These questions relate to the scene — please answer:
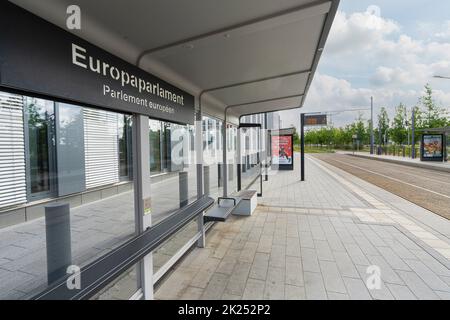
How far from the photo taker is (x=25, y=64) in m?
1.36

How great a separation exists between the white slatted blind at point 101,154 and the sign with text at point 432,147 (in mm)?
21533

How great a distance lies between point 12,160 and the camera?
2.84 metres

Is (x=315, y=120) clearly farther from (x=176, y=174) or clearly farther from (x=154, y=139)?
(x=154, y=139)

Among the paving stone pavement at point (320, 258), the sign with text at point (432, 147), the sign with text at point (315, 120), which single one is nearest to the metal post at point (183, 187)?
the paving stone pavement at point (320, 258)

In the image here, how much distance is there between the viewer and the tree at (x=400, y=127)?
95.3 ft

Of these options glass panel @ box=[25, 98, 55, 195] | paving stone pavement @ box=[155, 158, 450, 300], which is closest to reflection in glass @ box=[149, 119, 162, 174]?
glass panel @ box=[25, 98, 55, 195]

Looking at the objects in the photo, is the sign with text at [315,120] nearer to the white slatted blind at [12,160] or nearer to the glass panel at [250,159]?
the glass panel at [250,159]

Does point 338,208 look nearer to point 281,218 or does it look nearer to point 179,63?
point 281,218

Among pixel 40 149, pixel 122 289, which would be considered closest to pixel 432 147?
pixel 122 289

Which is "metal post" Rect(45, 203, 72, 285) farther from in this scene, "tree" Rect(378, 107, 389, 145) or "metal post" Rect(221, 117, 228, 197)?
"tree" Rect(378, 107, 389, 145)

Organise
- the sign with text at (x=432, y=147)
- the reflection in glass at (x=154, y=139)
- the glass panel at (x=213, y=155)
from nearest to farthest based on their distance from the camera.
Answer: the reflection in glass at (x=154, y=139), the glass panel at (x=213, y=155), the sign with text at (x=432, y=147)
